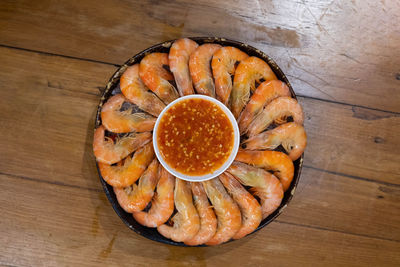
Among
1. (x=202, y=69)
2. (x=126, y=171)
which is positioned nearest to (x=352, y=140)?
(x=202, y=69)

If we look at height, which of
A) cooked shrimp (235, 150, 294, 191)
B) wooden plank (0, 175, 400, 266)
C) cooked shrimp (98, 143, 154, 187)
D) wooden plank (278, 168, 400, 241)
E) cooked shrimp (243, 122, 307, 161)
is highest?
cooked shrimp (243, 122, 307, 161)

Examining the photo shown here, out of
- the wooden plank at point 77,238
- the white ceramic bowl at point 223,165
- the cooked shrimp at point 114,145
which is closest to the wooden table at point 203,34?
the wooden plank at point 77,238

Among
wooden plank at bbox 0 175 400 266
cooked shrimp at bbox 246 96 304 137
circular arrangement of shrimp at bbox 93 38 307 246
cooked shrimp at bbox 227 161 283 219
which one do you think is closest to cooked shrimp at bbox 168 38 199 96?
circular arrangement of shrimp at bbox 93 38 307 246

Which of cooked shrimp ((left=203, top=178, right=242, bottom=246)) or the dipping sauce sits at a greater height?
the dipping sauce

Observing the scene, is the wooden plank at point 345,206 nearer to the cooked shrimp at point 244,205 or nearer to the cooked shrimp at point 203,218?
the cooked shrimp at point 244,205

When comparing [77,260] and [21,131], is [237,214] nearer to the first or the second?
[77,260]

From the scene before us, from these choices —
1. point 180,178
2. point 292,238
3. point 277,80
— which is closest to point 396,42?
point 277,80

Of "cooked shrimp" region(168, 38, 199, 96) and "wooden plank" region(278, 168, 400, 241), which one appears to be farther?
"wooden plank" region(278, 168, 400, 241)

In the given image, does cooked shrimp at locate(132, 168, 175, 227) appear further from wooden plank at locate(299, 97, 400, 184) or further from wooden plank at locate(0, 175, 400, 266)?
wooden plank at locate(299, 97, 400, 184)
